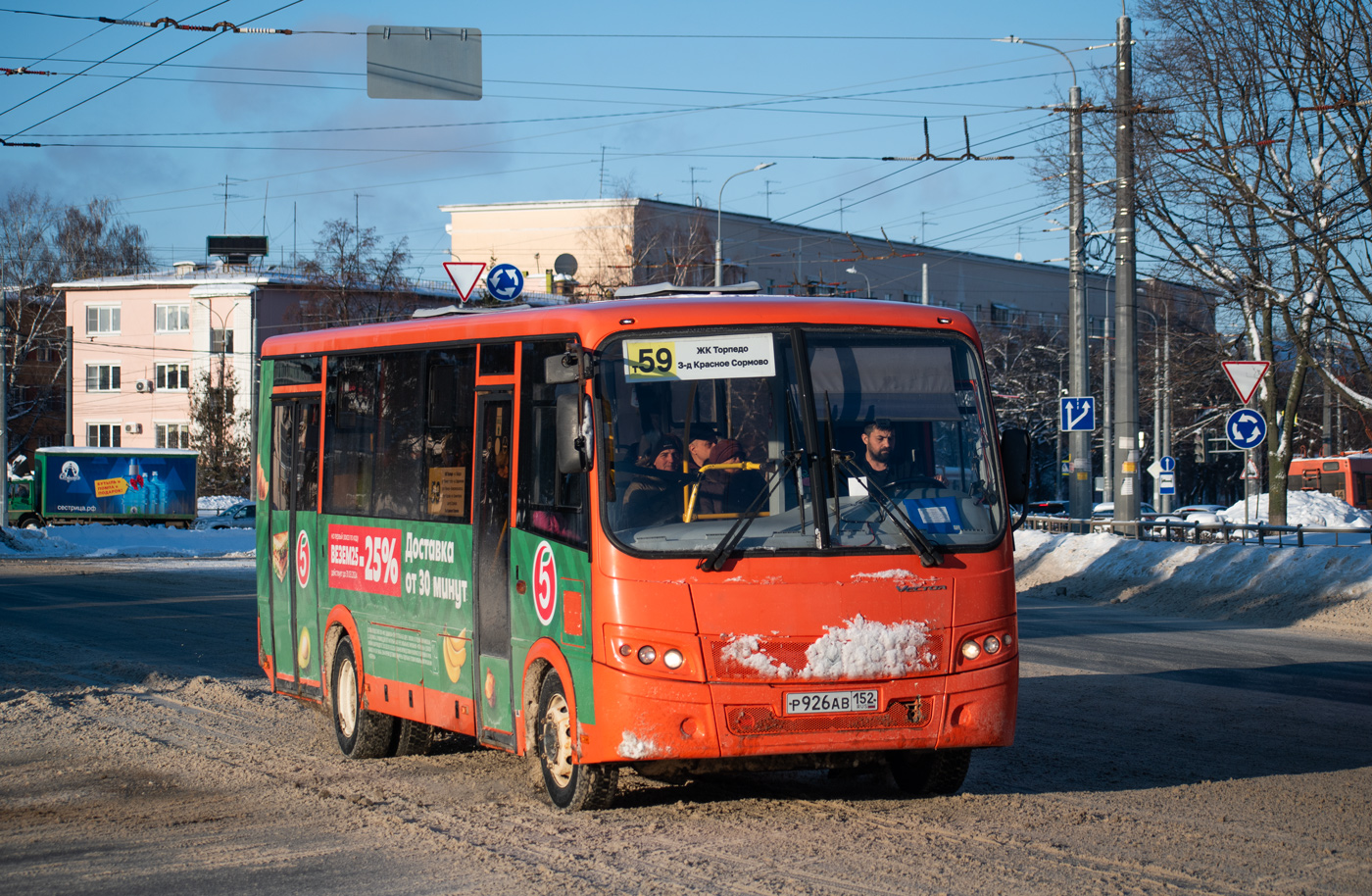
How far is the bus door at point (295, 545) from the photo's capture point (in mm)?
10820

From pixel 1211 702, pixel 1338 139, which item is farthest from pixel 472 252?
pixel 1211 702

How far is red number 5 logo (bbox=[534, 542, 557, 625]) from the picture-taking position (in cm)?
778

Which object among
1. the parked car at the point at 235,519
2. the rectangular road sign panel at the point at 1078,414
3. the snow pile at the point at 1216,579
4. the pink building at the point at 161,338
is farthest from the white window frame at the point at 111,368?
the rectangular road sign panel at the point at 1078,414

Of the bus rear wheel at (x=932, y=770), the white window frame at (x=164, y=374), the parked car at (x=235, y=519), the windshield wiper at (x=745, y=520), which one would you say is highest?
the white window frame at (x=164, y=374)

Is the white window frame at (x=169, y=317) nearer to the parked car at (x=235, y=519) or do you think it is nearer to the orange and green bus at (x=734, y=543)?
the parked car at (x=235, y=519)

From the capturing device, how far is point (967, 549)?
756 cm

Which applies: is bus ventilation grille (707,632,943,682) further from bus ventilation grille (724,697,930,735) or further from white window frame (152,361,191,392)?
white window frame (152,361,191,392)

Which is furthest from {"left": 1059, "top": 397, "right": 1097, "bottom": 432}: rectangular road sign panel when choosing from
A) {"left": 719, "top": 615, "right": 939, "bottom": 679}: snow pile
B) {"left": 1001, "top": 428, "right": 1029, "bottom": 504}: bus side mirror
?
{"left": 719, "top": 615, "right": 939, "bottom": 679}: snow pile

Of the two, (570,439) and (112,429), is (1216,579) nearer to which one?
(570,439)

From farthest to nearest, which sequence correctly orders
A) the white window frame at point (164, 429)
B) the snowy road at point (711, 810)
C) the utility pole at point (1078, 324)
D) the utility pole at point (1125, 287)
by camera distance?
1. the white window frame at point (164, 429)
2. the utility pole at point (1078, 324)
3. the utility pole at point (1125, 287)
4. the snowy road at point (711, 810)

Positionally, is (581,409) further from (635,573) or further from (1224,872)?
(1224,872)

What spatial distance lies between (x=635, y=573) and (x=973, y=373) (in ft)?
7.09

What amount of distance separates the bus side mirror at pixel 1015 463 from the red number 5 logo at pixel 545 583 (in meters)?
2.40

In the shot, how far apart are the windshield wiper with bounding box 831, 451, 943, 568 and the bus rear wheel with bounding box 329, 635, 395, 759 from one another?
393 cm
